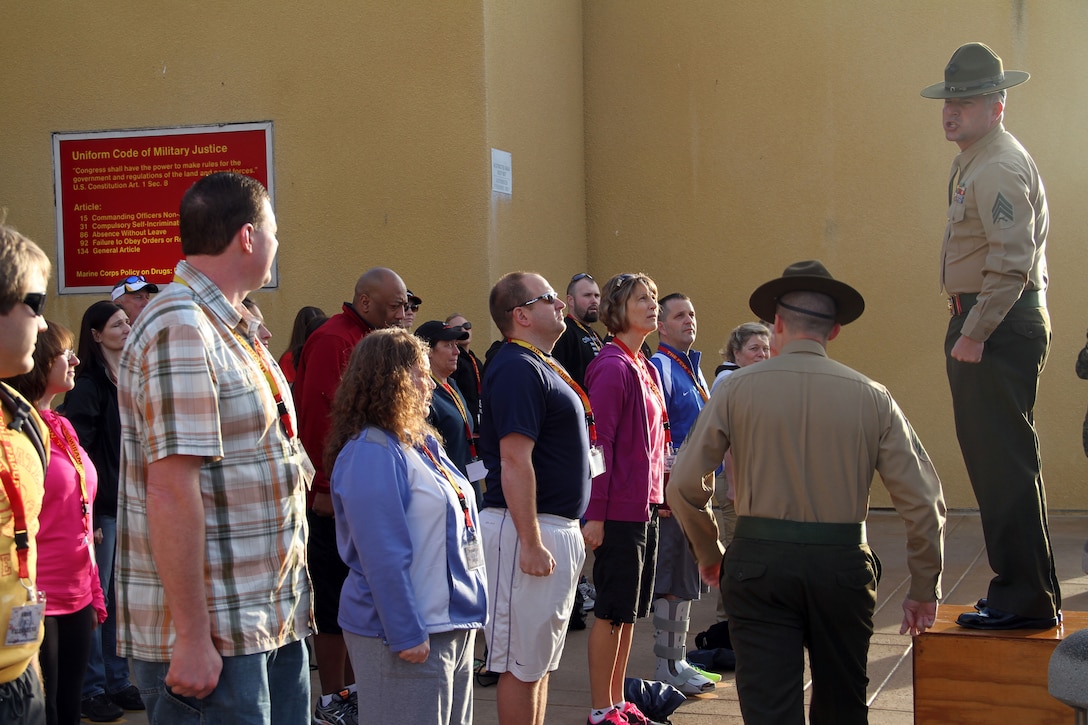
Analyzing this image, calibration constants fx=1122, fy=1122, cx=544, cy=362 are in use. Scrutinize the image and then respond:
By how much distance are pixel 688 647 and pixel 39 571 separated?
3.76 meters

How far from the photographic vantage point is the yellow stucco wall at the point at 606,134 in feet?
Result: 27.8

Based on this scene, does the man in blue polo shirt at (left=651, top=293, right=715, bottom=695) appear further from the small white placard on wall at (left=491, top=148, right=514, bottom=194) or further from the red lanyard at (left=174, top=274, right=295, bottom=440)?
the red lanyard at (left=174, top=274, right=295, bottom=440)

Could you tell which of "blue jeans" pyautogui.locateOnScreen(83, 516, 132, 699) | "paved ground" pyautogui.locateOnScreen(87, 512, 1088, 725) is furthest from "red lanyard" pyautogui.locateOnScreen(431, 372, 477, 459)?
"blue jeans" pyautogui.locateOnScreen(83, 516, 132, 699)

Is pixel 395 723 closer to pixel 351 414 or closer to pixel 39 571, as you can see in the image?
pixel 351 414

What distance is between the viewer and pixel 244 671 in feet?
8.87

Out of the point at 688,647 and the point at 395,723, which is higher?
the point at 395,723

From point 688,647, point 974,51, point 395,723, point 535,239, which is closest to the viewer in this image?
point 395,723

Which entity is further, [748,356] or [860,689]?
[748,356]

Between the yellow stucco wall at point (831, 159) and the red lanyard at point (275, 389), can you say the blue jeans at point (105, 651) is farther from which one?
the yellow stucco wall at point (831, 159)

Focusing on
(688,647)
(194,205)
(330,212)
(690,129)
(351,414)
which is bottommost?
(688,647)

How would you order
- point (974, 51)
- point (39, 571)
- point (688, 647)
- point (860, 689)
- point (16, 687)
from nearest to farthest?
1. point (16, 687)
2. point (860, 689)
3. point (39, 571)
4. point (974, 51)
5. point (688, 647)

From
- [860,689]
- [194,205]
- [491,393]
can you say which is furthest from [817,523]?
[194,205]

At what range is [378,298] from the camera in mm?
5570

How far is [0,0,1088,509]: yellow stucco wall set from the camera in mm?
8477
